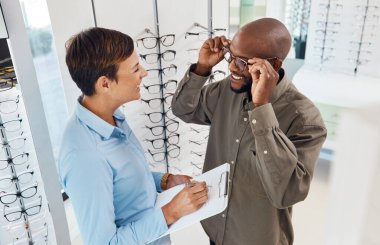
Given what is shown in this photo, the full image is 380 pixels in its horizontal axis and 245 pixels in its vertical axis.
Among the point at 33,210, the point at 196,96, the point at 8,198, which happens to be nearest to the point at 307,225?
the point at 196,96

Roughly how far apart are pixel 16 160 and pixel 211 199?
0.69m

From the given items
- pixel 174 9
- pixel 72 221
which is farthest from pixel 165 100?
pixel 72 221

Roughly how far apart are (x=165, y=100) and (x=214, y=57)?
560 mm

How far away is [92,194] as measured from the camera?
87 centimetres

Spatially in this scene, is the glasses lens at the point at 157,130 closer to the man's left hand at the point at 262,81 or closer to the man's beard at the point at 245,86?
the man's beard at the point at 245,86

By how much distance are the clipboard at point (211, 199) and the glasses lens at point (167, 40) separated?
796 millimetres

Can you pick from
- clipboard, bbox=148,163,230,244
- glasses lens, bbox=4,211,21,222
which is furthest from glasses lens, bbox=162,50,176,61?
glasses lens, bbox=4,211,21,222

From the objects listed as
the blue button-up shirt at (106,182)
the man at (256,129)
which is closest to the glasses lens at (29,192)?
the blue button-up shirt at (106,182)

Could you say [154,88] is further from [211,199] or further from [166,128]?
[211,199]

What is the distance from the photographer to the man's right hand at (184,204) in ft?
3.26

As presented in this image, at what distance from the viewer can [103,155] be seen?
92cm

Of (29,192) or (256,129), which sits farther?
(29,192)

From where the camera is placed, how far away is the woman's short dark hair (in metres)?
0.94

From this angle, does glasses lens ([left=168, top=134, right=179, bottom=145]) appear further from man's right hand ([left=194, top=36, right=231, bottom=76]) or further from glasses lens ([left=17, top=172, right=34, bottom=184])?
glasses lens ([left=17, top=172, right=34, bottom=184])
